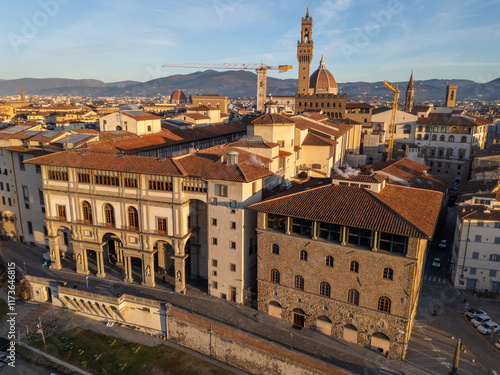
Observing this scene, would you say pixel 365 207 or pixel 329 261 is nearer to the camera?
pixel 365 207

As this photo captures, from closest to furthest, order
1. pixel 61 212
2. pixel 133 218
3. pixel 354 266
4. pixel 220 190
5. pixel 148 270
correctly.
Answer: pixel 354 266 → pixel 220 190 → pixel 133 218 → pixel 148 270 → pixel 61 212

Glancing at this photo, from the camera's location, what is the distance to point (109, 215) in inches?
1956

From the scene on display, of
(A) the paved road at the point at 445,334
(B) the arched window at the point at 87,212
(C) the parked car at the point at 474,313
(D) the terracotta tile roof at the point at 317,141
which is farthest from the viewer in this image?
(D) the terracotta tile roof at the point at 317,141

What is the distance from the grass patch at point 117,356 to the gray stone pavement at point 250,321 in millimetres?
5089

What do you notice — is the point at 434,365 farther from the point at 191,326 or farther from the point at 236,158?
the point at 236,158

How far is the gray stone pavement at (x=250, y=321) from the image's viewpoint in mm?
35875

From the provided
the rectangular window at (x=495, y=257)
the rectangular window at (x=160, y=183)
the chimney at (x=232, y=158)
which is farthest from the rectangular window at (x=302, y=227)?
the rectangular window at (x=495, y=257)

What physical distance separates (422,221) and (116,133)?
56041mm

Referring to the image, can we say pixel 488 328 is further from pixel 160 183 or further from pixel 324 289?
pixel 160 183

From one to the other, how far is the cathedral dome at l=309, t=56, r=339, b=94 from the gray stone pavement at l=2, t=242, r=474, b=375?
409 feet

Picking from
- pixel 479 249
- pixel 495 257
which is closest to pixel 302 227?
pixel 479 249

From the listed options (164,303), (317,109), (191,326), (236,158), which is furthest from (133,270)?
(317,109)

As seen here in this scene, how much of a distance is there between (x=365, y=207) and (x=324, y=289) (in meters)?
9.70

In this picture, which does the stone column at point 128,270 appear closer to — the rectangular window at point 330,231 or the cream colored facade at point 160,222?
the cream colored facade at point 160,222
